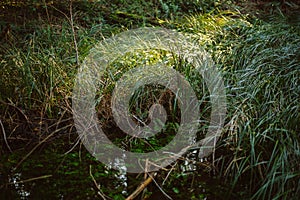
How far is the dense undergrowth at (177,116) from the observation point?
6.35ft

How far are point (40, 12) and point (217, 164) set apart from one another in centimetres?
355

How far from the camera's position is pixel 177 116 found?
8.87 feet

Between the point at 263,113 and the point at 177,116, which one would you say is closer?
the point at 263,113

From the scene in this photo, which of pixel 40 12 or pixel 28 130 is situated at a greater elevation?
pixel 40 12

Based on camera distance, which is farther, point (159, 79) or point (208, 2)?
point (208, 2)

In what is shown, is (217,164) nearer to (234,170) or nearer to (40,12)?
(234,170)

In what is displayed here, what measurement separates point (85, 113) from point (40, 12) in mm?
2693

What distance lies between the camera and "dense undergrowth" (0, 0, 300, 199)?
76.2 inches

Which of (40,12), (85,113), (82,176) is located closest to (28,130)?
(85,113)

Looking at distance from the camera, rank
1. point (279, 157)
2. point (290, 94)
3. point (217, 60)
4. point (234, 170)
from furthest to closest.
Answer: point (217, 60), point (290, 94), point (234, 170), point (279, 157)

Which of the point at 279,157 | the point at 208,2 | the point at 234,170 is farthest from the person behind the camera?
the point at 208,2

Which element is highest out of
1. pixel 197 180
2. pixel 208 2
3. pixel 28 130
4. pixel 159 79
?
pixel 208 2

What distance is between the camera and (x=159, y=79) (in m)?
2.89

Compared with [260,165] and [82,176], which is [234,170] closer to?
[260,165]
